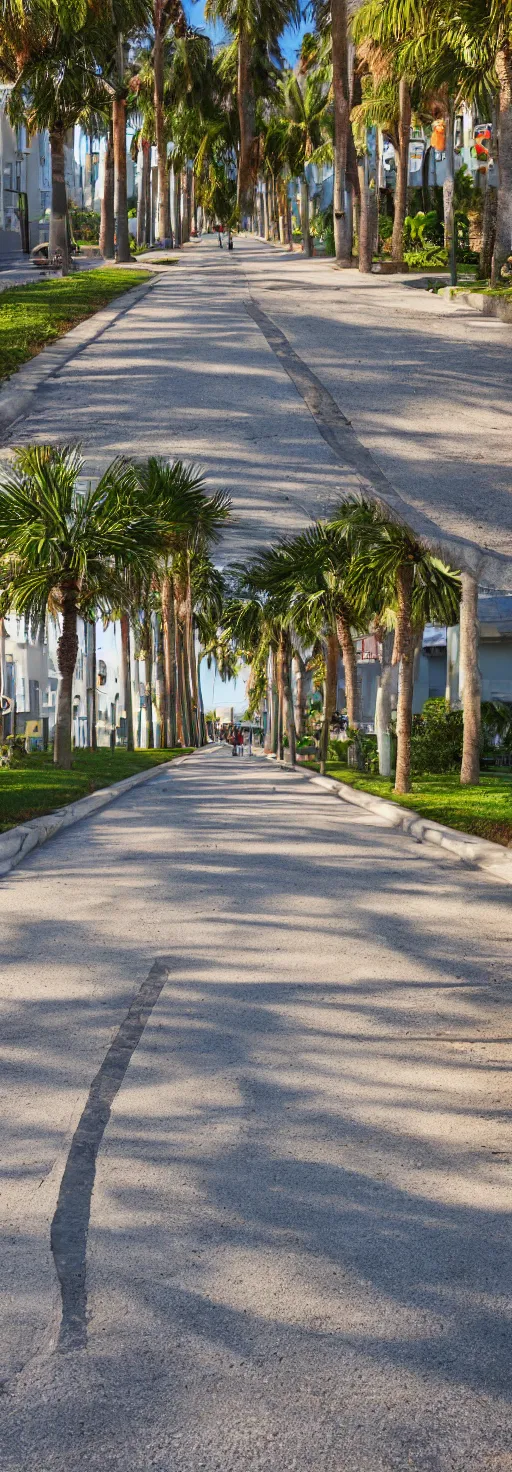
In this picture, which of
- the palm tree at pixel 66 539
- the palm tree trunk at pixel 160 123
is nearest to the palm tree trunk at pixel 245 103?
the palm tree trunk at pixel 160 123

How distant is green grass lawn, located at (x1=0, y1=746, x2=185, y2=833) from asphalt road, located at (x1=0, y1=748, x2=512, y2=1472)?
4.95 metres

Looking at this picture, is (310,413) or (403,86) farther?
(403,86)

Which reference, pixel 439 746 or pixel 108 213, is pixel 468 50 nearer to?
pixel 439 746

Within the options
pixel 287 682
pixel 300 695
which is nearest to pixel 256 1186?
pixel 287 682

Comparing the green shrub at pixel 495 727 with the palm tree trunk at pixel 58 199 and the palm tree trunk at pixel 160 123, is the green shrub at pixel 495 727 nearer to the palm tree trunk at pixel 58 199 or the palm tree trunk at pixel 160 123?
the palm tree trunk at pixel 58 199

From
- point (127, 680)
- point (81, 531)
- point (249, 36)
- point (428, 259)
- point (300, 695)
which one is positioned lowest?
point (300, 695)

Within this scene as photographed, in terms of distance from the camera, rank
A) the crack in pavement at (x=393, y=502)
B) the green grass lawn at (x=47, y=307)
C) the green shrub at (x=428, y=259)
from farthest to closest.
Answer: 1. the green shrub at (x=428, y=259)
2. the green grass lawn at (x=47, y=307)
3. the crack in pavement at (x=393, y=502)

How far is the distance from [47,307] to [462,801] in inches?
561

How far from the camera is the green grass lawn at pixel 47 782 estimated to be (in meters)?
15.2

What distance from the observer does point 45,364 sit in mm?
19453

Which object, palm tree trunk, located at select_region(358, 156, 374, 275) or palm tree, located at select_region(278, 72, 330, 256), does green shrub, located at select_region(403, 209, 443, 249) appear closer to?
palm tree trunk, located at select_region(358, 156, 374, 275)

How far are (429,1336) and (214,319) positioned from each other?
22891mm

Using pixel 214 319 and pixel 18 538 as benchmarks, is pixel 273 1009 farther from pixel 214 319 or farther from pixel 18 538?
pixel 214 319

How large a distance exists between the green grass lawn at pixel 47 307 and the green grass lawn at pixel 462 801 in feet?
26.5
